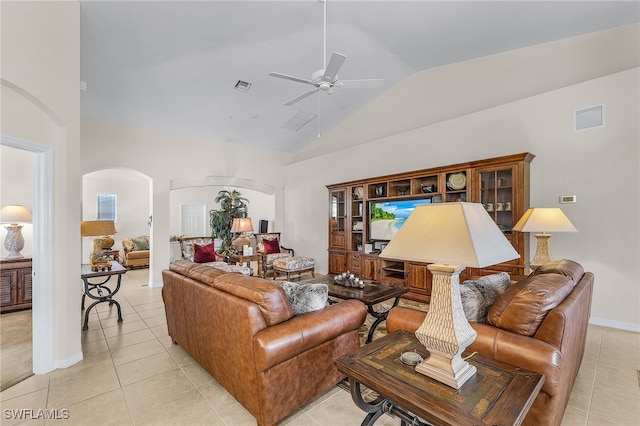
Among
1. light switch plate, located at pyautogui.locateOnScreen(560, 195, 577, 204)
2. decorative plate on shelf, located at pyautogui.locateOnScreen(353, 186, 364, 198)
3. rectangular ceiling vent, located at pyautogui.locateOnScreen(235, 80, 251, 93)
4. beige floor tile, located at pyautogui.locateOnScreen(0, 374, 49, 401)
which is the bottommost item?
beige floor tile, located at pyautogui.locateOnScreen(0, 374, 49, 401)

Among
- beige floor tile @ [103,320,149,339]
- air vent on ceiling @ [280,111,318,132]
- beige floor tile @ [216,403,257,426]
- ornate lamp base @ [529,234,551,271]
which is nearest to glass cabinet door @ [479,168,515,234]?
ornate lamp base @ [529,234,551,271]

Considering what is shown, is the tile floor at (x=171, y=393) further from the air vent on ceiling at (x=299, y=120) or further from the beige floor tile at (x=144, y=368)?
the air vent on ceiling at (x=299, y=120)

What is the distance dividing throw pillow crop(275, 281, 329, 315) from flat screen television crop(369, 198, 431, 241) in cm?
329

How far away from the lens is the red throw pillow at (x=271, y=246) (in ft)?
22.6

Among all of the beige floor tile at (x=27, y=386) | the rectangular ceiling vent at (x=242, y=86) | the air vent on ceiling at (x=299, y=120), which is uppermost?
the rectangular ceiling vent at (x=242, y=86)

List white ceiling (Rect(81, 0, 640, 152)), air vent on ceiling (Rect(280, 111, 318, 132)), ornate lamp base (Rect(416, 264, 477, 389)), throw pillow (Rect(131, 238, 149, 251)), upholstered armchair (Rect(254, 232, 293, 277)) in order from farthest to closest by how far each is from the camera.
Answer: throw pillow (Rect(131, 238, 149, 251)), upholstered armchair (Rect(254, 232, 293, 277)), air vent on ceiling (Rect(280, 111, 318, 132)), white ceiling (Rect(81, 0, 640, 152)), ornate lamp base (Rect(416, 264, 477, 389))

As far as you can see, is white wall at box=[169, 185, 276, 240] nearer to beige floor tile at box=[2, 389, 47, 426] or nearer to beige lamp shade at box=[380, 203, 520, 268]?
beige floor tile at box=[2, 389, 47, 426]

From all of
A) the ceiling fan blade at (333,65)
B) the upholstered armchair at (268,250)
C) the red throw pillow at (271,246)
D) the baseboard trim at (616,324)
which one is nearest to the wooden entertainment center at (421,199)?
the baseboard trim at (616,324)

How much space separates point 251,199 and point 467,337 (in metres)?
10.3

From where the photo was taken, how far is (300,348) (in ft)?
6.19

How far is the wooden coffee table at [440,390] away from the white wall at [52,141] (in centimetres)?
287

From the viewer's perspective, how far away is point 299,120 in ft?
20.4

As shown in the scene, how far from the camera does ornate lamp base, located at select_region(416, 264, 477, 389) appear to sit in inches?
49.7

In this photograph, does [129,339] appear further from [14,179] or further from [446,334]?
[14,179]
